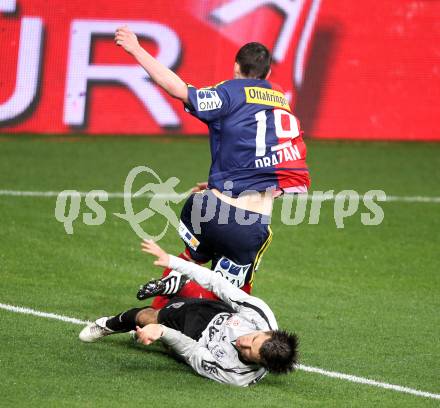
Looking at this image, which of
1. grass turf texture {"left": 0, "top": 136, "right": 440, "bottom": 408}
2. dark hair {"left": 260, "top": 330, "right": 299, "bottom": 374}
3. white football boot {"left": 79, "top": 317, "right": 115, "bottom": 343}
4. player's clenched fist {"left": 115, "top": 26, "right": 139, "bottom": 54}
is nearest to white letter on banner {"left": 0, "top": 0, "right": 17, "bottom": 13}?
grass turf texture {"left": 0, "top": 136, "right": 440, "bottom": 408}

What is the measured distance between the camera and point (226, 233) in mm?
7715

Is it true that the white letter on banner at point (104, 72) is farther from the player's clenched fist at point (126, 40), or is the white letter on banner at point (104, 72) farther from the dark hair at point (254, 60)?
the player's clenched fist at point (126, 40)

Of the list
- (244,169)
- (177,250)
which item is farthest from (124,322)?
(177,250)

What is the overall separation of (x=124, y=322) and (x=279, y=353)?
5.05 ft

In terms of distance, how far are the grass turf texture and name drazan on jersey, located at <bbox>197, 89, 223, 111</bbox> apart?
1.85 m

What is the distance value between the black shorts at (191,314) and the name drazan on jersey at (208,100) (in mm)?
1410

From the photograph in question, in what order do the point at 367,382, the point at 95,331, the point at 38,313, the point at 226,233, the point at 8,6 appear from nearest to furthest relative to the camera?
the point at 367,382, the point at 226,233, the point at 95,331, the point at 38,313, the point at 8,6

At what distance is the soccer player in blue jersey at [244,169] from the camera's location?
25.2 feet

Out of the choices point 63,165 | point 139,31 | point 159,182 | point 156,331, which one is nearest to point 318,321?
point 156,331

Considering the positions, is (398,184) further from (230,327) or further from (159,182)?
(230,327)

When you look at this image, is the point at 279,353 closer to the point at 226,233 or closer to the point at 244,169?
the point at 226,233

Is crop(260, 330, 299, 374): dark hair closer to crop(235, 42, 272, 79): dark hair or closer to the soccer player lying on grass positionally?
the soccer player lying on grass

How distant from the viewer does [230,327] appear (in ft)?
24.5

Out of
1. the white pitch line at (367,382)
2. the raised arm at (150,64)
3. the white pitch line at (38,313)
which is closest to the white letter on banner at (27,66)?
the white pitch line at (38,313)
